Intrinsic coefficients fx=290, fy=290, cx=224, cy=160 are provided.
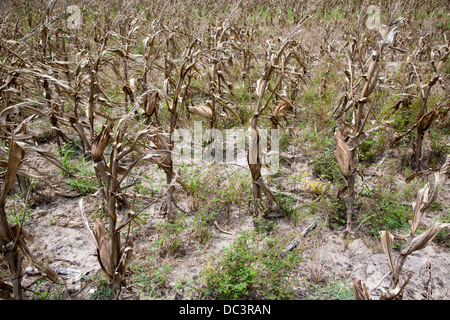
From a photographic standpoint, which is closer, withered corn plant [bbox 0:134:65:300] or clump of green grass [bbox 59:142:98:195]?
withered corn plant [bbox 0:134:65:300]

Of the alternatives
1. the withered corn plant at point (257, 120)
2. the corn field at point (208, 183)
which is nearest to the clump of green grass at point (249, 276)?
the corn field at point (208, 183)

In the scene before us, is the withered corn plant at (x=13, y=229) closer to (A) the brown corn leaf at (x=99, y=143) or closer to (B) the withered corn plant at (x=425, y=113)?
(A) the brown corn leaf at (x=99, y=143)

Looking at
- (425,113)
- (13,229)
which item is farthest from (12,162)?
(425,113)

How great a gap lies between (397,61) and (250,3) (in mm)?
4947

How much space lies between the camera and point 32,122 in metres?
4.15

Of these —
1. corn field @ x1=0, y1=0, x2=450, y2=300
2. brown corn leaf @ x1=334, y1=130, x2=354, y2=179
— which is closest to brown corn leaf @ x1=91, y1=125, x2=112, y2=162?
corn field @ x1=0, y1=0, x2=450, y2=300

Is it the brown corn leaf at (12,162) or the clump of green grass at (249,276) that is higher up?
the brown corn leaf at (12,162)

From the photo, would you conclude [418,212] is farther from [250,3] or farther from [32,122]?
[250,3]

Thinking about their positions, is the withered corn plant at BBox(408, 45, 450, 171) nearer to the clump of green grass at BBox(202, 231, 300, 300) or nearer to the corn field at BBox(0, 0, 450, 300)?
the corn field at BBox(0, 0, 450, 300)

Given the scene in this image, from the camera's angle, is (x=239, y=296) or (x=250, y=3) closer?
(x=239, y=296)

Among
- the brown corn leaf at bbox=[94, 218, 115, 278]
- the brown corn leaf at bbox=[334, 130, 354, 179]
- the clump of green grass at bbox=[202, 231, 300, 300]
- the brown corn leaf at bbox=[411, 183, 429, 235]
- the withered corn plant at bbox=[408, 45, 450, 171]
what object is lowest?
the clump of green grass at bbox=[202, 231, 300, 300]

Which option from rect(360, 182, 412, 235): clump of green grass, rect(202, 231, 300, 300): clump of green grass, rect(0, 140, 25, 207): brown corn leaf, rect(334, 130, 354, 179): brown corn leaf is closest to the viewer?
rect(0, 140, 25, 207): brown corn leaf

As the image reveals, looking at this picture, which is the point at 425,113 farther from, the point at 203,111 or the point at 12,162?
the point at 12,162

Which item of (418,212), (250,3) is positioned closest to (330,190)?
(418,212)
